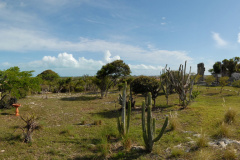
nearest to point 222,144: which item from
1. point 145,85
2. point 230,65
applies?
point 145,85

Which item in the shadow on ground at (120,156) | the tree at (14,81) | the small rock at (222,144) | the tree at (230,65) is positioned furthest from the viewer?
the tree at (230,65)

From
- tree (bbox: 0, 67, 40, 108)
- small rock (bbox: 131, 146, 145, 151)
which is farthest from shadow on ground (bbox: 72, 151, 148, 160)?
tree (bbox: 0, 67, 40, 108)

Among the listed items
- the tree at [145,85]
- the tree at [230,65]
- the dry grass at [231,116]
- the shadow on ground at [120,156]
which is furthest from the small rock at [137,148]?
the tree at [230,65]

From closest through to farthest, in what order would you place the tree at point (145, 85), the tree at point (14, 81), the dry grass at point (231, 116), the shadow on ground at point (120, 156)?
the shadow on ground at point (120, 156), the dry grass at point (231, 116), the tree at point (14, 81), the tree at point (145, 85)

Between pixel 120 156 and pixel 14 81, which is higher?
pixel 14 81

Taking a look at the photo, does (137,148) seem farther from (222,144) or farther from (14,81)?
(14,81)

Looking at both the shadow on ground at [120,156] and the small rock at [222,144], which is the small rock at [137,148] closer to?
the shadow on ground at [120,156]

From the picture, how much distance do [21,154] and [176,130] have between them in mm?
5969

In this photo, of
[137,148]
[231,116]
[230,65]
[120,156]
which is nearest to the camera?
[120,156]

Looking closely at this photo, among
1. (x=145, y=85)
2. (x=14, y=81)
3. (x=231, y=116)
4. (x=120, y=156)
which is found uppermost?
(x=14, y=81)

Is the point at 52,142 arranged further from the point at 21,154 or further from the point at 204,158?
the point at 204,158

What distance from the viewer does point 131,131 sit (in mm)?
6586

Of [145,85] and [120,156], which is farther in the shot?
[145,85]

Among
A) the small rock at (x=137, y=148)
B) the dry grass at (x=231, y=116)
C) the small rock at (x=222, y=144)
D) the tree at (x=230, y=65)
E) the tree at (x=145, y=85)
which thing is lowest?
the small rock at (x=137, y=148)
